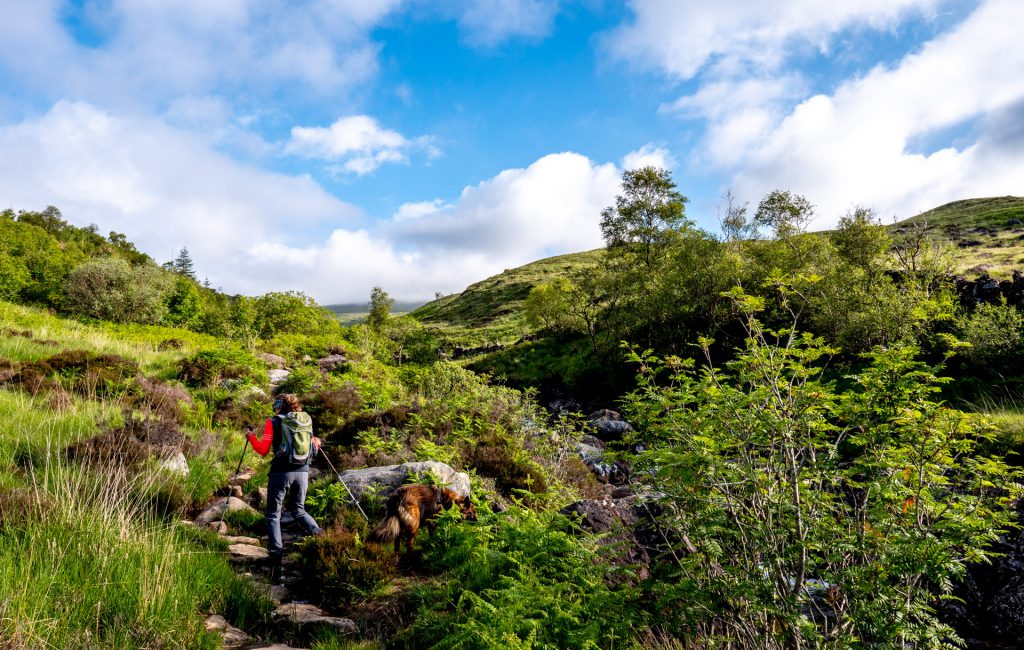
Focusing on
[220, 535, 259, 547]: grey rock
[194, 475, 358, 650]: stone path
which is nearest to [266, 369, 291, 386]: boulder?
[194, 475, 358, 650]: stone path

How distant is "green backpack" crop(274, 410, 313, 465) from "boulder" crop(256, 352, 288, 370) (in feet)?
36.9

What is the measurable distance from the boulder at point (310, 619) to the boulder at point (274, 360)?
12.9m

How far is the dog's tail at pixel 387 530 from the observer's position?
554cm

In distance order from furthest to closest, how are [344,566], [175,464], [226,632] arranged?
[175,464] → [344,566] → [226,632]

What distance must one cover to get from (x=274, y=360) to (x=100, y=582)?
14.6m

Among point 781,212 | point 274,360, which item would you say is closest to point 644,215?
point 781,212

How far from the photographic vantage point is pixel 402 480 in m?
6.96

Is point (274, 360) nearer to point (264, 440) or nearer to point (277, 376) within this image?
point (277, 376)

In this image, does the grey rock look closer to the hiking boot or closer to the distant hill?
the hiking boot

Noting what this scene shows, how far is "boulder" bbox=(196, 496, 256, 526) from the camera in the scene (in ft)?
20.4

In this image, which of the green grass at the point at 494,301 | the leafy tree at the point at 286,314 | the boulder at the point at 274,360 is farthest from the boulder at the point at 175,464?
Result: the green grass at the point at 494,301

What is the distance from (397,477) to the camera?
7039mm

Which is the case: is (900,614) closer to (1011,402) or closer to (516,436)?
(516,436)

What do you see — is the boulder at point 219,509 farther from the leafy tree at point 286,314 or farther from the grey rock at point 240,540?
the leafy tree at point 286,314
